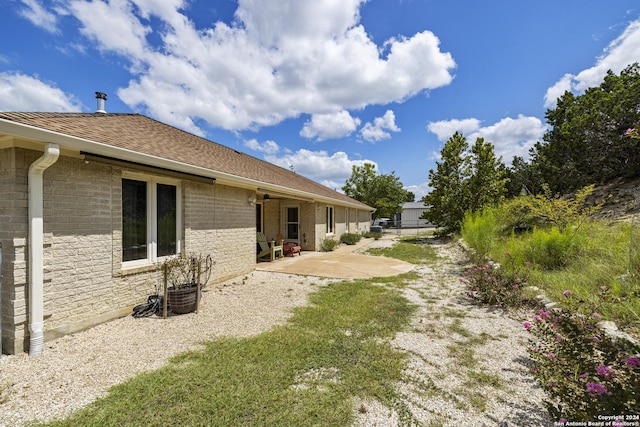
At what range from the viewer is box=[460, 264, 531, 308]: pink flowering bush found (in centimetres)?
536

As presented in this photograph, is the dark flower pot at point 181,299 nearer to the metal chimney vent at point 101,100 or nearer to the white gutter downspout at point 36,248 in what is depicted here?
the white gutter downspout at point 36,248

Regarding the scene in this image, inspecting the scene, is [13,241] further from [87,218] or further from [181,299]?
[181,299]

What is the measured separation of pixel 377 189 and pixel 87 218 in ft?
108

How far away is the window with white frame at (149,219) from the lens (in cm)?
506

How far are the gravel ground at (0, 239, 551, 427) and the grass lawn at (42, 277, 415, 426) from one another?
0.70 ft

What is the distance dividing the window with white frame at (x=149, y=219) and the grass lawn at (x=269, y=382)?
8.84 feet

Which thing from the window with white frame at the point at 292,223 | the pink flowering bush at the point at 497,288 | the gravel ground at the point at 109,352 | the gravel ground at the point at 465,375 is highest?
the window with white frame at the point at 292,223

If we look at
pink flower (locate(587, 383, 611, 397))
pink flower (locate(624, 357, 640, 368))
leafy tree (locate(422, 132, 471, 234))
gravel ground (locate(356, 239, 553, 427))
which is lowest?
gravel ground (locate(356, 239, 553, 427))

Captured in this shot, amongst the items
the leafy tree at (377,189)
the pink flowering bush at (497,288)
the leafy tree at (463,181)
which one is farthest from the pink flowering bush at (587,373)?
the leafy tree at (377,189)

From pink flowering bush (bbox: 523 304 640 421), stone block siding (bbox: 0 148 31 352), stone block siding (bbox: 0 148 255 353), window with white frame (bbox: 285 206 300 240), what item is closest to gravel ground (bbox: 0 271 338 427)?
stone block siding (bbox: 0 148 255 353)

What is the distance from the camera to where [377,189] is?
35156 millimetres

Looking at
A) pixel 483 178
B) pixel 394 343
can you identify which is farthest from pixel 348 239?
pixel 394 343

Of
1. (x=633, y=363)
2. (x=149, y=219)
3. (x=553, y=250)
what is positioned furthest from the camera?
(x=553, y=250)

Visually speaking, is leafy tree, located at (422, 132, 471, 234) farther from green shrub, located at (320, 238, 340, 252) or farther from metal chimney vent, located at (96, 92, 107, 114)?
metal chimney vent, located at (96, 92, 107, 114)
